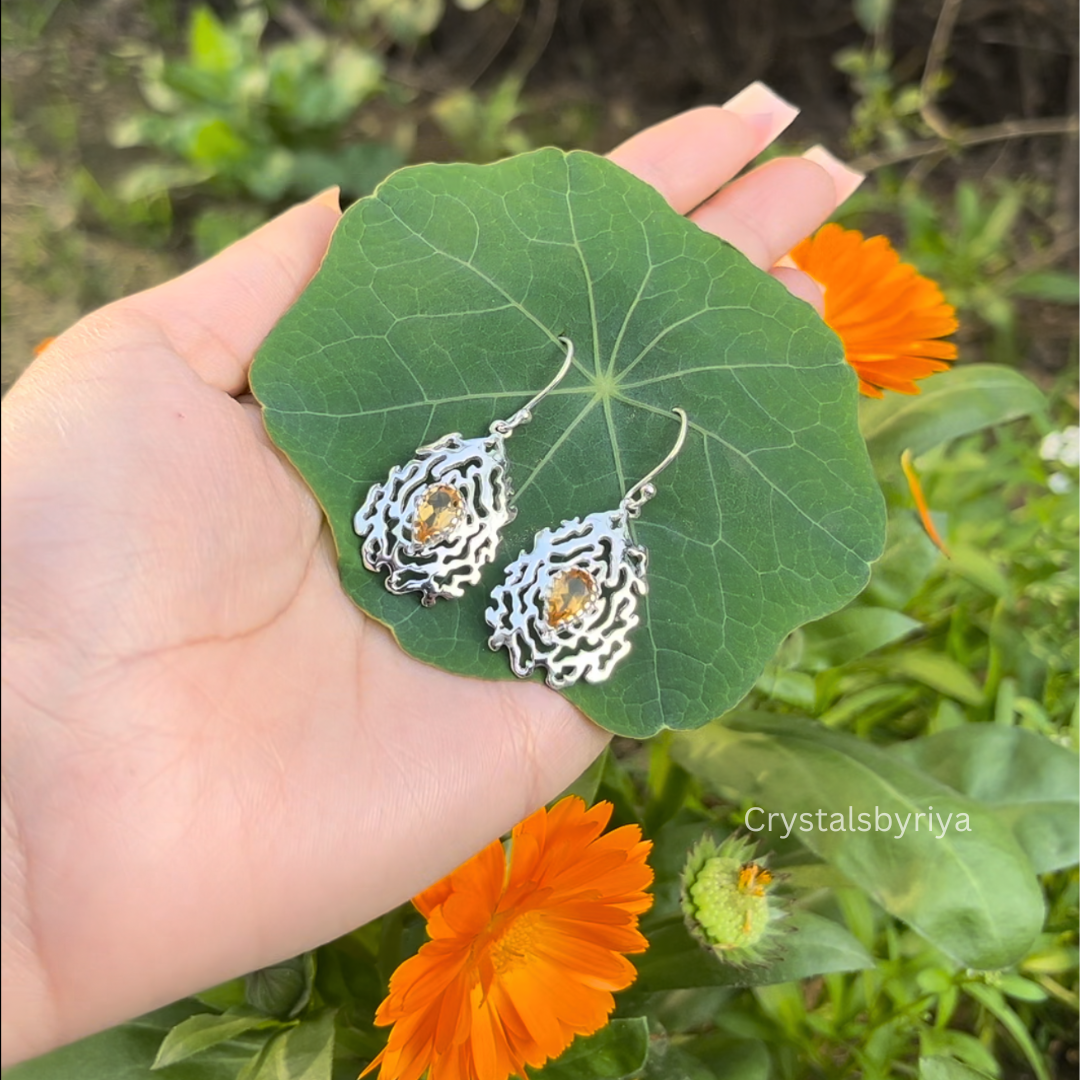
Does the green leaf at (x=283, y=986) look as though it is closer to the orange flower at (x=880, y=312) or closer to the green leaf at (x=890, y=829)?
the green leaf at (x=890, y=829)

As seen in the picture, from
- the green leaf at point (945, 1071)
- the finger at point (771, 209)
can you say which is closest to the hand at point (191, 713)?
the green leaf at point (945, 1071)

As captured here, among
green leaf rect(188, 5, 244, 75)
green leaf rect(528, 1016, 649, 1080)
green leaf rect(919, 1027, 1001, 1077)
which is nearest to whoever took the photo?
green leaf rect(528, 1016, 649, 1080)

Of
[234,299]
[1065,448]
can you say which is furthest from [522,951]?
[1065,448]

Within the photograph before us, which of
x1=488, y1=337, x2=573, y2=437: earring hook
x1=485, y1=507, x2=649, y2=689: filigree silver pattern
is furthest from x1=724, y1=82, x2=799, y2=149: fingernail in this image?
x1=485, y1=507, x2=649, y2=689: filigree silver pattern

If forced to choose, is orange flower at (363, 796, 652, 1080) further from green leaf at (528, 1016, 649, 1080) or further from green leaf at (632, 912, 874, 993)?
green leaf at (632, 912, 874, 993)

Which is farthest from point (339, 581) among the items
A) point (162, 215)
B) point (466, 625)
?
point (162, 215)

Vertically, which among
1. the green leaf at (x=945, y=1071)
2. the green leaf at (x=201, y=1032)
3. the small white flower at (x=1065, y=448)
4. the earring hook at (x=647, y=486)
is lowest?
the green leaf at (x=945, y=1071)

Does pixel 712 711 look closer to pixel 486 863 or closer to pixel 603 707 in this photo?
pixel 603 707
